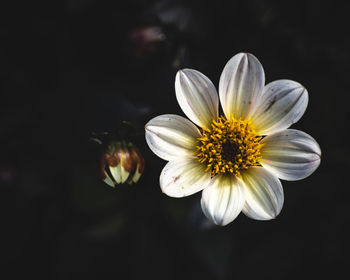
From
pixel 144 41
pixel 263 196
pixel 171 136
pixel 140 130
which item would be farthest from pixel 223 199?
pixel 144 41

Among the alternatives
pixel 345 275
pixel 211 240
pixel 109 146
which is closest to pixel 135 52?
pixel 109 146

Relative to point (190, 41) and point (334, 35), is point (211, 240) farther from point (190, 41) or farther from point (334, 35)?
point (334, 35)

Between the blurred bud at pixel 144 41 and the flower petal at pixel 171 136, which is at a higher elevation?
the blurred bud at pixel 144 41

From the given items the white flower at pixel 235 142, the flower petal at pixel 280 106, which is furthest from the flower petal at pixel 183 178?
the flower petal at pixel 280 106

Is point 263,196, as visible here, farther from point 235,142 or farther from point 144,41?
point 144,41

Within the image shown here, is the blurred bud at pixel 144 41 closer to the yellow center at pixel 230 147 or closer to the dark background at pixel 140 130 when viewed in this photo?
the dark background at pixel 140 130

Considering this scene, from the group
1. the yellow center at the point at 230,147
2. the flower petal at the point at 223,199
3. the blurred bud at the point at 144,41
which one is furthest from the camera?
the blurred bud at the point at 144,41
